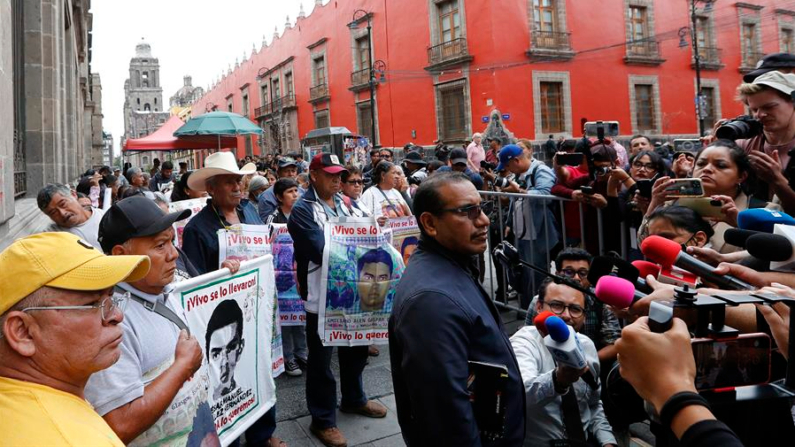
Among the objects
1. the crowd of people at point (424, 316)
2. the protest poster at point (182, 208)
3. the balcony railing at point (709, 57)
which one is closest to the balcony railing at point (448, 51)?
the balcony railing at point (709, 57)

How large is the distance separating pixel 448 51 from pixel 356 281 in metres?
20.7

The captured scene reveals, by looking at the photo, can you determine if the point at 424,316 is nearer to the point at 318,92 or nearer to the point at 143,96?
the point at 318,92

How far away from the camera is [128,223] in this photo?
2479mm

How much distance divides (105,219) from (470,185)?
1.72 meters

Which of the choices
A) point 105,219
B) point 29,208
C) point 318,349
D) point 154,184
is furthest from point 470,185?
point 154,184

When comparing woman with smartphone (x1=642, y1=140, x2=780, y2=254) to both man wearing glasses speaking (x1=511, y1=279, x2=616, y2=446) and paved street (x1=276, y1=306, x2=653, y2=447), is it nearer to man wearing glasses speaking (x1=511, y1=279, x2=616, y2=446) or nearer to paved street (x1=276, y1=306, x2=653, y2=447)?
man wearing glasses speaking (x1=511, y1=279, x2=616, y2=446)

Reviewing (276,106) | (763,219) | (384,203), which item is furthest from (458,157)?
(276,106)

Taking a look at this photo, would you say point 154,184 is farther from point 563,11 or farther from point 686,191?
point 563,11

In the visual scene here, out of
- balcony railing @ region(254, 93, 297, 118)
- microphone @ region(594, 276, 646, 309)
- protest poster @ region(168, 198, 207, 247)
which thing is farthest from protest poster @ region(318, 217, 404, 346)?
balcony railing @ region(254, 93, 297, 118)

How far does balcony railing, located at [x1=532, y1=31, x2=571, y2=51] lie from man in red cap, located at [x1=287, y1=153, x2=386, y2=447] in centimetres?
1944

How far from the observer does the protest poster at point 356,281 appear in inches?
160

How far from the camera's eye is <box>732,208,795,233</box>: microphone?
6.39 feet

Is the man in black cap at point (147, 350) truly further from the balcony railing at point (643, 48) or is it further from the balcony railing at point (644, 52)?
the balcony railing at point (643, 48)

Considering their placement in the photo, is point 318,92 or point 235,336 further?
point 318,92
